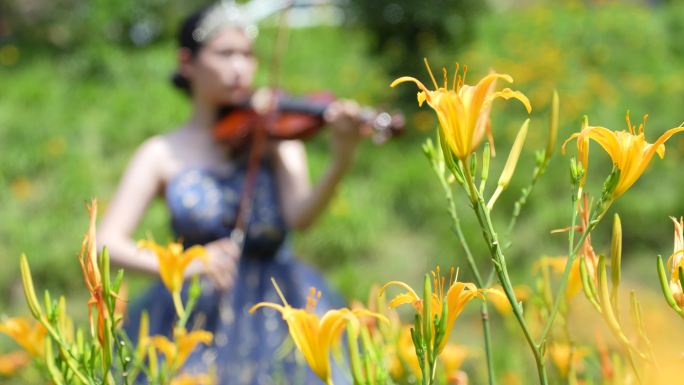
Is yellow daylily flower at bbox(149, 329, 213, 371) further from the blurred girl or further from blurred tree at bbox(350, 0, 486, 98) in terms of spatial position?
blurred tree at bbox(350, 0, 486, 98)

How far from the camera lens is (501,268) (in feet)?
1.64

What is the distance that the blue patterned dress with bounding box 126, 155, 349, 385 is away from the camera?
1.87 meters

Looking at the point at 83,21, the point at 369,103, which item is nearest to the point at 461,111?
the point at 369,103

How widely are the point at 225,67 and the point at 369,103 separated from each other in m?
3.16

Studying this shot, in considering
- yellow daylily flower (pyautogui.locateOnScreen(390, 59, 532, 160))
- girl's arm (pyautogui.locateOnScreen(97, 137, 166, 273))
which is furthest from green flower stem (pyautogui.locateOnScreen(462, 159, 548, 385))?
girl's arm (pyautogui.locateOnScreen(97, 137, 166, 273))

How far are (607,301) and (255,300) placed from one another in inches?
58.8

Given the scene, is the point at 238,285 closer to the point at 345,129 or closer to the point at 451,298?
the point at 345,129

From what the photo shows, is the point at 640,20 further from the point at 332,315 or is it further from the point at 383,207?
the point at 332,315

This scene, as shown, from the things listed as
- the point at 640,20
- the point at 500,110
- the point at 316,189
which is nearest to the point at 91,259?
the point at 316,189

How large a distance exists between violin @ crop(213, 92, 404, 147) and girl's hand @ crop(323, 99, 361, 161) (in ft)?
0.05

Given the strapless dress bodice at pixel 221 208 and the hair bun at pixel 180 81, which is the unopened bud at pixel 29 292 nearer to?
the strapless dress bodice at pixel 221 208

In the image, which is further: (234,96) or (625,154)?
(234,96)

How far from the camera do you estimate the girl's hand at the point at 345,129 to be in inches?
71.6

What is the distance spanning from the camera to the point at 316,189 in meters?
1.94
